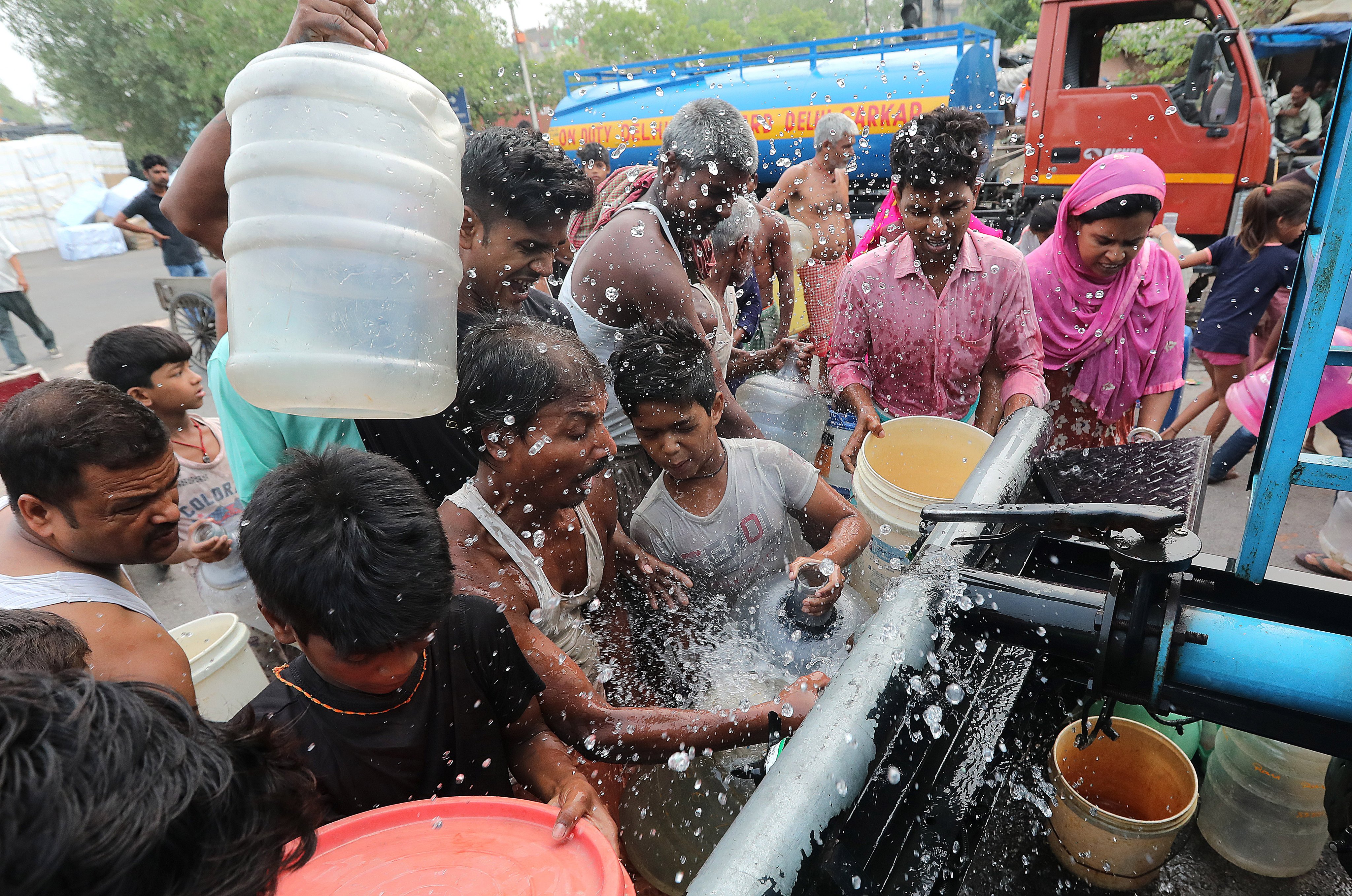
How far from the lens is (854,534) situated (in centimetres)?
242

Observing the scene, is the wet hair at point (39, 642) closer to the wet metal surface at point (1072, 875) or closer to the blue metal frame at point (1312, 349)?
the wet metal surface at point (1072, 875)

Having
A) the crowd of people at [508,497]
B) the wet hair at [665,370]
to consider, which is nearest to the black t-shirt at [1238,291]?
the crowd of people at [508,497]

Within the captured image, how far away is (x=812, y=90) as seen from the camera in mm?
10094

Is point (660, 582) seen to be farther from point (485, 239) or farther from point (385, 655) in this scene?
point (485, 239)

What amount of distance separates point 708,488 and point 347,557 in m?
1.34

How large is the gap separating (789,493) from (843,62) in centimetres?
973

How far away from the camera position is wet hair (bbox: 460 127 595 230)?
2.33m

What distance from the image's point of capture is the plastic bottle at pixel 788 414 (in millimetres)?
3961

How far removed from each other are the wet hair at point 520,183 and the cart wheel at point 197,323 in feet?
23.5

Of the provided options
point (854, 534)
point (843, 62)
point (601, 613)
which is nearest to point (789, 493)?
point (854, 534)

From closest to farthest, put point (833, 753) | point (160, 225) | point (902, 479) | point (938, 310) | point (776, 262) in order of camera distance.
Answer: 1. point (833, 753)
2. point (902, 479)
3. point (938, 310)
4. point (776, 262)
5. point (160, 225)

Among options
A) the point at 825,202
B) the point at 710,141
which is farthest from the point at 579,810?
the point at 825,202

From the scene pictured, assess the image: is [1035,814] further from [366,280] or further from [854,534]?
[366,280]

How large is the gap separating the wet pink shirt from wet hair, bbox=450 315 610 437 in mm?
1568
